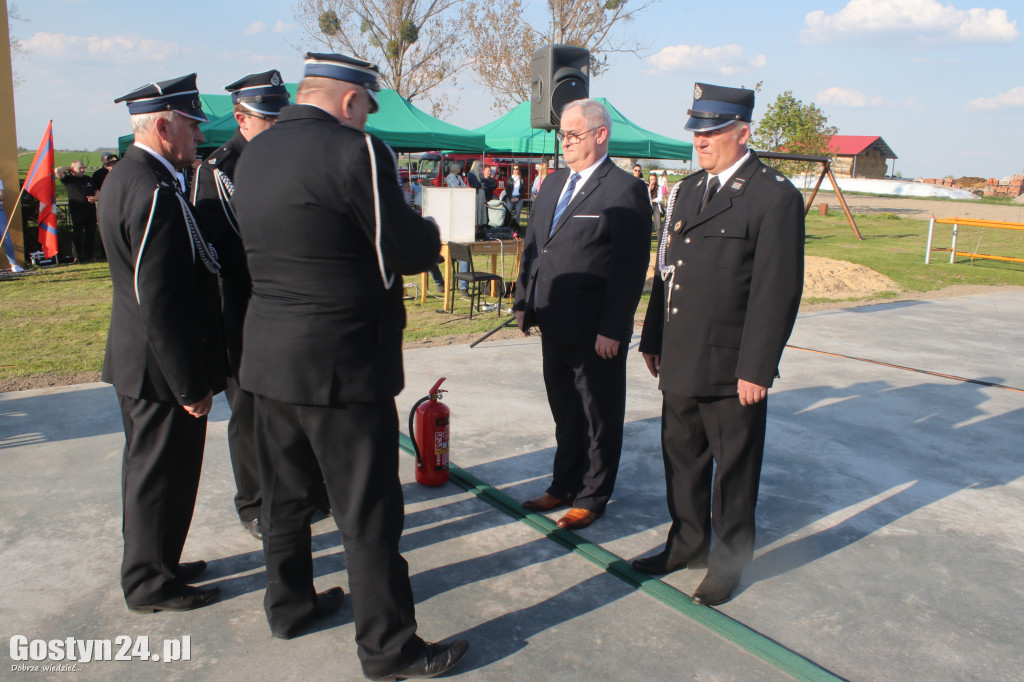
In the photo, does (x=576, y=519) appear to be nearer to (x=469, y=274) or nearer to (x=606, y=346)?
(x=606, y=346)

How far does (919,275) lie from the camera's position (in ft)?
→ 45.1

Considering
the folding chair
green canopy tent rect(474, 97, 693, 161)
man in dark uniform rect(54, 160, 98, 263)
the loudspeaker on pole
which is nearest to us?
the loudspeaker on pole

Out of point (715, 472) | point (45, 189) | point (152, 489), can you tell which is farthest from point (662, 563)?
point (45, 189)

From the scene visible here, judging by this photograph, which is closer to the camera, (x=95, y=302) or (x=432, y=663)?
(x=432, y=663)

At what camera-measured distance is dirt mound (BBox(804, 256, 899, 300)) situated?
1180 centimetres

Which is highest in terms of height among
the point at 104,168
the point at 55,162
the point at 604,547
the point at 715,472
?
the point at 55,162

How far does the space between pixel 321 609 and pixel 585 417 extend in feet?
5.03

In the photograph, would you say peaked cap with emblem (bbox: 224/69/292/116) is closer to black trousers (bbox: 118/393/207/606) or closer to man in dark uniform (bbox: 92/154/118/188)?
black trousers (bbox: 118/393/207/606)

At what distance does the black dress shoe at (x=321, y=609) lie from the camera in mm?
2619

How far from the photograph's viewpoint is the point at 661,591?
2.98 meters

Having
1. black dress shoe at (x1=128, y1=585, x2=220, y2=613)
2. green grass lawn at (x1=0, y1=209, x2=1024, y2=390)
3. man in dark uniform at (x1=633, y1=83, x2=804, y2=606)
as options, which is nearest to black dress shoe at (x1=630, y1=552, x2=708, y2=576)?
man in dark uniform at (x1=633, y1=83, x2=804, y2=606)

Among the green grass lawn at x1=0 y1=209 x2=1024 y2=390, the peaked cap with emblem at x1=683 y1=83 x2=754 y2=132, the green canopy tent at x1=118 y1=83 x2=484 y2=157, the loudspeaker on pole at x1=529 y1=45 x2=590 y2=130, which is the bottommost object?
the green grass lawn at x1=0 y1=209 x2=1024 y2=390

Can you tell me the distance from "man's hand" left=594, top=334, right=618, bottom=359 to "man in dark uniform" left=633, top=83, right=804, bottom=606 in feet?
0.96

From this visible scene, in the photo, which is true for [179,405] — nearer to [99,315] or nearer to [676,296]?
[676,296]
